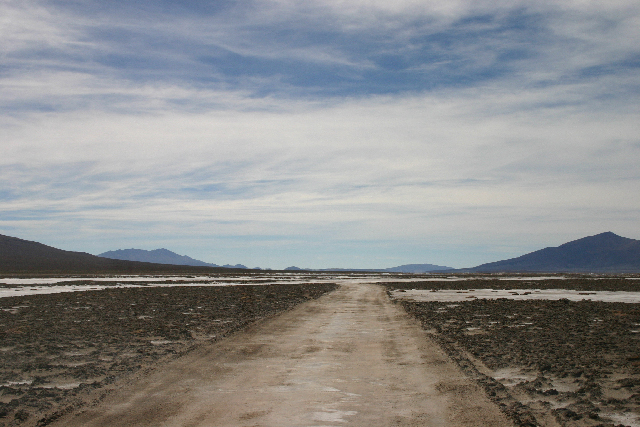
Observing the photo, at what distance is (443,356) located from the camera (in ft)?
42.6

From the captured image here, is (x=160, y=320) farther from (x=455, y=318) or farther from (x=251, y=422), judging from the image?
(x=251, y=422)

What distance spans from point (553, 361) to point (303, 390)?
21.3 ft

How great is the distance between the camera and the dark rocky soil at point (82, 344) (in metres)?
9.18

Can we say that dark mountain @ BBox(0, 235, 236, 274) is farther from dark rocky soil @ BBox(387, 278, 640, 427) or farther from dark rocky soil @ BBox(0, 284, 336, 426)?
dark rocky soil @ BBox(387, 278, 640, 427)

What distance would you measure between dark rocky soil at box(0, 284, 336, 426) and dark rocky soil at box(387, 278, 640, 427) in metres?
7.22

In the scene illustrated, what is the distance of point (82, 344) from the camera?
1531 centimetres

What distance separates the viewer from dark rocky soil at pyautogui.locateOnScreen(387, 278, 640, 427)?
328 inches

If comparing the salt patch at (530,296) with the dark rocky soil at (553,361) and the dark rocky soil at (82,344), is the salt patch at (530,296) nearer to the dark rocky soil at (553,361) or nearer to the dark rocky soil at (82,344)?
the dark rocky soil at (553,361)

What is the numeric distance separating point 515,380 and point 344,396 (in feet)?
12.4

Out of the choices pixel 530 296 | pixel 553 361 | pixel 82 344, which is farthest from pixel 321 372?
pixel 530 296

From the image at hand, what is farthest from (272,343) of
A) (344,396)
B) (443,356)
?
(344,396)

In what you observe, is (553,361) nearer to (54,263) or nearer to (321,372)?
(321,372)

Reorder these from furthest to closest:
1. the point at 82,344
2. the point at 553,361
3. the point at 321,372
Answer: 1. the point at 82,344
2. the point at 553,361
3. the point at 321,372

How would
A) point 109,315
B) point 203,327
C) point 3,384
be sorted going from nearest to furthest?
1. point 3,384
2. point 203,327
3. point 109,315
